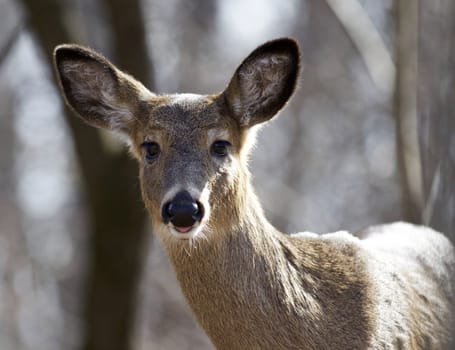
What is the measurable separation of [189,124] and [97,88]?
41.7 inches

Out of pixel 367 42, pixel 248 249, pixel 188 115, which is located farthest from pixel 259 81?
pixel 367 42

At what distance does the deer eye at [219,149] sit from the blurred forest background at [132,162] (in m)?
4.42

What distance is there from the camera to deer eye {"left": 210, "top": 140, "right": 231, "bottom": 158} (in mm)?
6633

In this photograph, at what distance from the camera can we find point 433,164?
539 centimetres

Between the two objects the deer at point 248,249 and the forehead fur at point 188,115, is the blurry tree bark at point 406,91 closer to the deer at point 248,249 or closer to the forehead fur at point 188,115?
the deer at point 248,249

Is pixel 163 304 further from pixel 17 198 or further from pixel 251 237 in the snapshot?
pixel 251 237

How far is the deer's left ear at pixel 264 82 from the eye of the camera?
271 inches

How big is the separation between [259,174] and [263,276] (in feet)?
56.9

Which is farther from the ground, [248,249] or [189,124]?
[189,124]

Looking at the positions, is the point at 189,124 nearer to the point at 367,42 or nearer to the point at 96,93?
the point at 96,93

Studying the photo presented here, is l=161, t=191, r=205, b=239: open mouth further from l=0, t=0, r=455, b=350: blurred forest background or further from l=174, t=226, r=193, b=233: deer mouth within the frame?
l=0, t=0, r=455, b=350: blurred forest background

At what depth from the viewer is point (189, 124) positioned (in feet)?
21.9

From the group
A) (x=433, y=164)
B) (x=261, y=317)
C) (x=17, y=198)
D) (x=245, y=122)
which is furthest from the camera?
(x=17, y=198)

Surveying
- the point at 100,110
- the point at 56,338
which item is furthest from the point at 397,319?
the point at 56,338
